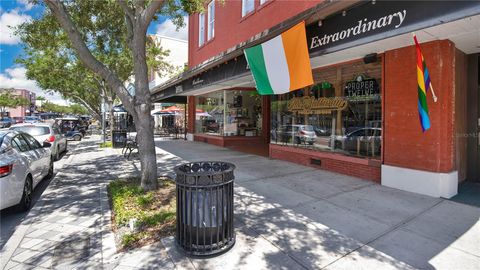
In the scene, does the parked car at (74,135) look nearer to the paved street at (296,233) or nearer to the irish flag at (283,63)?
the paved street at (296,233)

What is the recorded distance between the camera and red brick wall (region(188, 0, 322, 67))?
9.13 metres

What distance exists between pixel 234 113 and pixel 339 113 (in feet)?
24.9

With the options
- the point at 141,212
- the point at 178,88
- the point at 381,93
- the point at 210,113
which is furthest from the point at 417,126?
the point at 210,113

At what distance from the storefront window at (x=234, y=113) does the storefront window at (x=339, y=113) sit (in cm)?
504

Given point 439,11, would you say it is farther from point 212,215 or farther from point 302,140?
point 302,140

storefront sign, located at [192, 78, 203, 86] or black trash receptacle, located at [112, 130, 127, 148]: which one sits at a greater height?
storefront sign, located at [192, 78, 203, 86]

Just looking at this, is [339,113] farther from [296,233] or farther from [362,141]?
[296,233]

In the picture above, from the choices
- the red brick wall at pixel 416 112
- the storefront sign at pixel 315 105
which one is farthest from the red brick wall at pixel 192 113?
the red brick wall at pixel 416 112

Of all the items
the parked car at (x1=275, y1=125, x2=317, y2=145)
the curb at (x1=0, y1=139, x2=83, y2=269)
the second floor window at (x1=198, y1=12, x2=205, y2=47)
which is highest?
the second floor window at (x1=198, y1=12, x2=205, y2=47)

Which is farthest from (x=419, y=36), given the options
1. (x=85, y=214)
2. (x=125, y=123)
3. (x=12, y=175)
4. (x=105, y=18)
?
(x=125, y=123)

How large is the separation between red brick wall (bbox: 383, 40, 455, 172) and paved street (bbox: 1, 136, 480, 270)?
2.62 feet

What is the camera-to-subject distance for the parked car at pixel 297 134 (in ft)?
28.2

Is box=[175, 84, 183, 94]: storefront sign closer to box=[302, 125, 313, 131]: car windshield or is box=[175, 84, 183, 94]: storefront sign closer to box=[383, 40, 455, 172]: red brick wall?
box=[302, 125, 313, 131]: car windshield

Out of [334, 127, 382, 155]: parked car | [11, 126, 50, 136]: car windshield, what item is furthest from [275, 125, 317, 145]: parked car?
[11, 126, 50, 136]: car windshield
